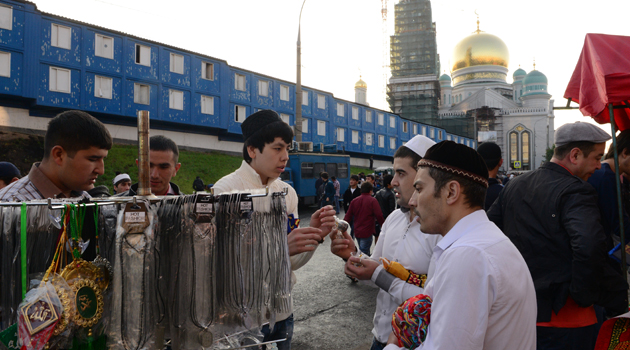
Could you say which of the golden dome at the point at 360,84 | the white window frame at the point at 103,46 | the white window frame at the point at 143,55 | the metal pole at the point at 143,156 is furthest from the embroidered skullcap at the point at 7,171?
the golden dome at the point at 360,84

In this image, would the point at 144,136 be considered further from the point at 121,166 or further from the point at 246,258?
the point at 121,166

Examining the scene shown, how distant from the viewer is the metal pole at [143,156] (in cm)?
161

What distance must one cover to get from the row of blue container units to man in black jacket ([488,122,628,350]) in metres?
24.0

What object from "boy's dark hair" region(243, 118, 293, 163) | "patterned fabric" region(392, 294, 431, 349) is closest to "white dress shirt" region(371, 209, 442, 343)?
"patterned fabric" region(392, 294, 431, 349)

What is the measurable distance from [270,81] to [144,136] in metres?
31.4

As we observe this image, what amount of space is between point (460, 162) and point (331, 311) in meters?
4.73

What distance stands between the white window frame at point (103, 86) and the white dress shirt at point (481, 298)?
25271 millimetres

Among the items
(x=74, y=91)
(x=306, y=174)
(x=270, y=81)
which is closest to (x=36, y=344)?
(x=306, y=174)

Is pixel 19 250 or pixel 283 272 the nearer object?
pixel 19 250

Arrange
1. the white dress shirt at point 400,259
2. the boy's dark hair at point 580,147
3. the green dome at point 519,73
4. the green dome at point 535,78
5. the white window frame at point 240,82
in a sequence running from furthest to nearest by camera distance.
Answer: the green dome at point 519,73 < the green dome at point 535,78 < the white window frame at point 240,82 < the boy's dark hair at point 580,147 < the white dress shirt at point 400,259

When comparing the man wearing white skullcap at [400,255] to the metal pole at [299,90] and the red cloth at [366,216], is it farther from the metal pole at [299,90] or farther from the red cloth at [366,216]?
the metal pole at [299,90]

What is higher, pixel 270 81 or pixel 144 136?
pixel 270 81

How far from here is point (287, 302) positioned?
179cm

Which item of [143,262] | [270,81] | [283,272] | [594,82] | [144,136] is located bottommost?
[283,272]
